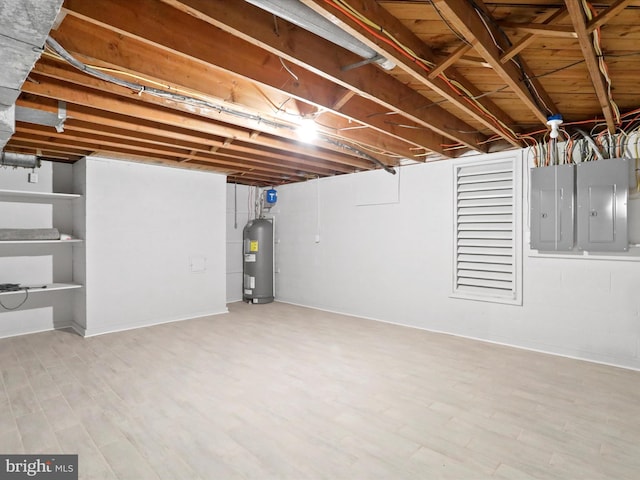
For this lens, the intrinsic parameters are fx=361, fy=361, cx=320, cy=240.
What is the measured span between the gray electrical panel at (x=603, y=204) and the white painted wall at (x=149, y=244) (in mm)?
4544

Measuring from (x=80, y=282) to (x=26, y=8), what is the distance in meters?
4.09

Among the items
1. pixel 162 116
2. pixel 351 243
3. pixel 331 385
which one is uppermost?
pixel 162 116

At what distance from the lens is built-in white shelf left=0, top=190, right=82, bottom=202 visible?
4059 millimetres

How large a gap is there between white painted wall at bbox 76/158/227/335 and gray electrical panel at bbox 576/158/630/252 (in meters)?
4.54

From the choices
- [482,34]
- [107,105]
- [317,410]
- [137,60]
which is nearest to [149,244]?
[107,105]

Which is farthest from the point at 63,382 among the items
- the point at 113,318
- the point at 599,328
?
the point at 599,328

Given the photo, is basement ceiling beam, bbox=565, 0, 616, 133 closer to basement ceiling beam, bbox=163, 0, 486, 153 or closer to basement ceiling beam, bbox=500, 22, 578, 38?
basement ceiling beam, bbox=500, 22, 578, 38

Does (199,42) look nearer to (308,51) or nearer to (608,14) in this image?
(308,51)

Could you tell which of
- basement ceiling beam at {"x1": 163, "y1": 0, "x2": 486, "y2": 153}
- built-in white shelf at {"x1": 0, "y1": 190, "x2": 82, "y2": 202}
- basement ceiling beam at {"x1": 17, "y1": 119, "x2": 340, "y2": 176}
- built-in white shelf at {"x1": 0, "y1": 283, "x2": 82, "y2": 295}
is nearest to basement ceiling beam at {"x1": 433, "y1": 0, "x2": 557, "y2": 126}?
basement ceiling beam at {"x1": 163, "y1": 0, "x2": 486, "y2": 153}

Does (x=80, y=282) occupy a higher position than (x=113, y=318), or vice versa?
(x=80, y=282)

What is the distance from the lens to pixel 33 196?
438cm

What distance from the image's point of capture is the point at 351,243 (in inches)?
216

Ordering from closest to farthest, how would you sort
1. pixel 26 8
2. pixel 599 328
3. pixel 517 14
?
pixel 26 8, pixel 517 14, pixel 599 328

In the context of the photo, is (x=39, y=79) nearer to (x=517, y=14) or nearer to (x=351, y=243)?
(x=517, y=14)
